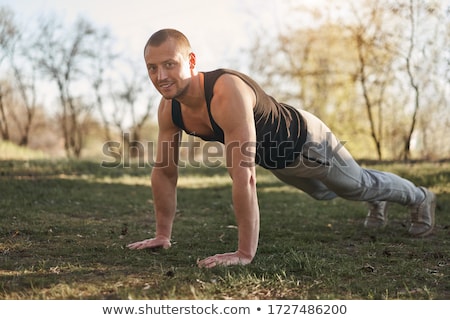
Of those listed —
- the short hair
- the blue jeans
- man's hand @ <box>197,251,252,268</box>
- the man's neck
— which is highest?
the short hair

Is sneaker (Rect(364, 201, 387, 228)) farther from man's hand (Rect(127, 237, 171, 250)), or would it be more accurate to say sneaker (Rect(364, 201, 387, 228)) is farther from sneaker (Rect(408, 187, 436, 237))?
man's hand (Rect(127, 237, 171, 250))

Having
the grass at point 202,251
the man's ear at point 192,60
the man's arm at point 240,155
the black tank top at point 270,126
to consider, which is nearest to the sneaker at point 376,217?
the grass at point 202,251

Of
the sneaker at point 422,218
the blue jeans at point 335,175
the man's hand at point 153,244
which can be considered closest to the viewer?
the man's hand at point 153,244

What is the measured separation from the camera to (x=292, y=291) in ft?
8.38

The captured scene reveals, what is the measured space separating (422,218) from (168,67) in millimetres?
2631

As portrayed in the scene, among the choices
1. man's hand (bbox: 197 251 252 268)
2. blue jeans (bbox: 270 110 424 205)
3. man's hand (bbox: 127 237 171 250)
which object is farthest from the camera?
blue jeans (bbox: 270 110 424 205)

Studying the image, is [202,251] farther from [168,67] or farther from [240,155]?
[168,67]

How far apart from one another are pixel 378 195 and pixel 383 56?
968cm

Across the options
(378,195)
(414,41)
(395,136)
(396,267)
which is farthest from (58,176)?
(395,136)

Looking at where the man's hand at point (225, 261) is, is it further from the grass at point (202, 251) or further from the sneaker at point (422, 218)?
the sneaker at point (422, 218)

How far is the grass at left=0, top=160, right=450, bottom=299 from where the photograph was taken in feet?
8.34

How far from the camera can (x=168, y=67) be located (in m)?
3.07

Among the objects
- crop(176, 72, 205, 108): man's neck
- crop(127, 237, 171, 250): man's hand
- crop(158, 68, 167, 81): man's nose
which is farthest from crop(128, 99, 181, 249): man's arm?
crop(158, 68, 167, 81): man's nose

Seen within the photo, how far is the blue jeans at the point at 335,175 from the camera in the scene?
3768mm
